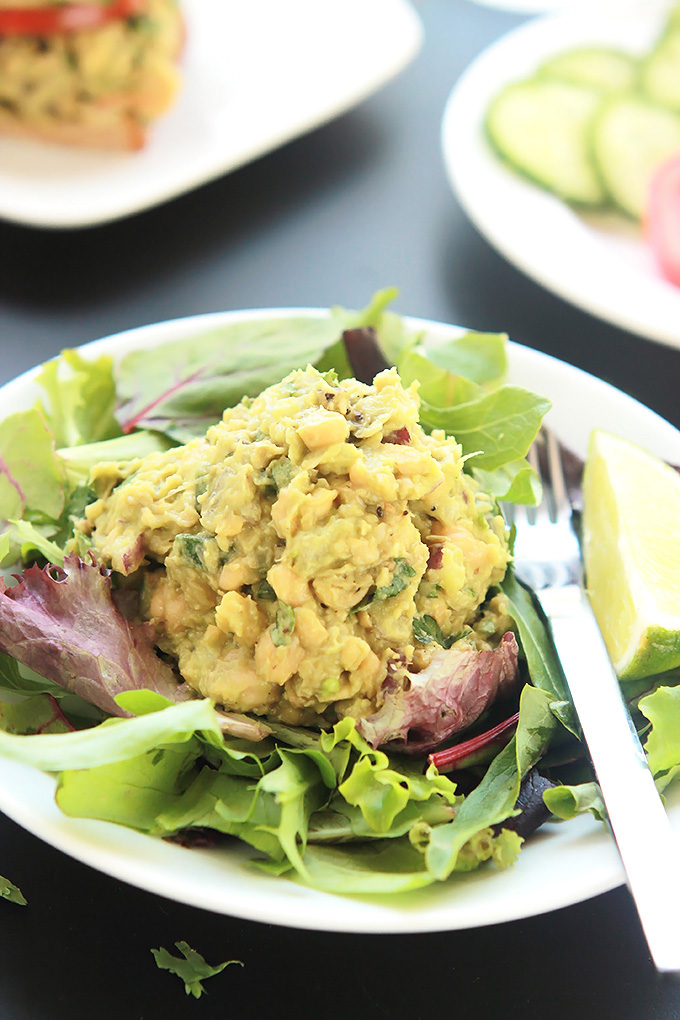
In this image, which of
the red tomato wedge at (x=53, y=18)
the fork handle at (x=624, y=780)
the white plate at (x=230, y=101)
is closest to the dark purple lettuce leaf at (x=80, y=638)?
the fork handle at (x=624, y=780)

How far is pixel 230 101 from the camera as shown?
4523 millimetres

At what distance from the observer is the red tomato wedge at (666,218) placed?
3.70m

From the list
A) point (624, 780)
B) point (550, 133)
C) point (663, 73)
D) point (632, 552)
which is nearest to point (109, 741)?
point (624, 780)

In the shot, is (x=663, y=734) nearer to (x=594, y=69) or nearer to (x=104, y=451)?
(x=104, y=451)

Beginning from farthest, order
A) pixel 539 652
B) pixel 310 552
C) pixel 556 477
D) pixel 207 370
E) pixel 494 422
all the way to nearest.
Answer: pixel 207 370 → pixel 556 477 → pixel 494 422 → pixel 539 652 → pixel 310 552

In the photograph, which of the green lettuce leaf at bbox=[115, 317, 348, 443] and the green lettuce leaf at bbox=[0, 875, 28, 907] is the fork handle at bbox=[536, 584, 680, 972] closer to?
the green lettuce leaf at bbox=[115, 317, 348, 443]

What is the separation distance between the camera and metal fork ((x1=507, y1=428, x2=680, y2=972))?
1.57m

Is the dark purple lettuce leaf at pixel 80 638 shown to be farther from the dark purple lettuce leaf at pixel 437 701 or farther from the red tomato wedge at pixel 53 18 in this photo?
the red tomato wedge at pixel 53 18

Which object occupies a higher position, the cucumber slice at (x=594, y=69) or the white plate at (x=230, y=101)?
the white plate at (x=230, y=101)

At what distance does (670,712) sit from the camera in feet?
Answer: 6.18

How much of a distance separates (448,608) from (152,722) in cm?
66

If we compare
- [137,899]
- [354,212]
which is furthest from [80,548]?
[354,212]

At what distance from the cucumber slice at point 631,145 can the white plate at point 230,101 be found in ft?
3.54

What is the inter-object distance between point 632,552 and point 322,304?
82.6 inches
